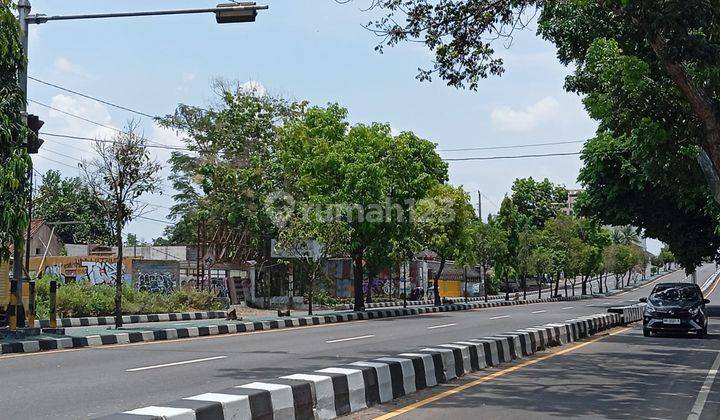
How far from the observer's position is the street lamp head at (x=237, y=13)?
1380 centimetres

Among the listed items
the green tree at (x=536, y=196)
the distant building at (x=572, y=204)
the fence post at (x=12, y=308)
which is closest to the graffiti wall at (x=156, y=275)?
the distant building at (x=572, y=204)

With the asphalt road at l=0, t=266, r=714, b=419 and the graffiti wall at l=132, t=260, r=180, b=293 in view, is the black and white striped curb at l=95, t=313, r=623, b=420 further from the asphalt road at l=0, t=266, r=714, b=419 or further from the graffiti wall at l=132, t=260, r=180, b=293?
the graffiti wall at l=132, t=260, r=180, b=293

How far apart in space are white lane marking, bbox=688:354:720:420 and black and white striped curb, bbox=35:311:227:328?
62.0ft

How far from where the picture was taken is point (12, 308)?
16.9 meters

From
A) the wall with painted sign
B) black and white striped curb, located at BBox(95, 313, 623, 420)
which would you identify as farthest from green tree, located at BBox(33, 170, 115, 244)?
black and white striped curb, located at BBox(95, 313, 623, 420)

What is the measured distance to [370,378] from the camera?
916cm

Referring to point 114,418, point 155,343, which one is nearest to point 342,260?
point 155,343

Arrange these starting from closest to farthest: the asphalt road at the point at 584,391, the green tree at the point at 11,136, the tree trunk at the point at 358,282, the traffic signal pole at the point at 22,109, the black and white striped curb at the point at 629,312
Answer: the asphalt road at the point at 584,391 → the green tree at the point at 11,136 → the traffic signal pole at the point at 22,109 → the black and white striped curb at the point at 629,312 → the tree trunk at the point at 358,282

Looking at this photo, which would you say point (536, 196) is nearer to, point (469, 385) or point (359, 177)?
point (359, 177)

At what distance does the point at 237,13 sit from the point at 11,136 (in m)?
4.72

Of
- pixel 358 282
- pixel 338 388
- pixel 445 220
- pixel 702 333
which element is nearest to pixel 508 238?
pixel 445 220

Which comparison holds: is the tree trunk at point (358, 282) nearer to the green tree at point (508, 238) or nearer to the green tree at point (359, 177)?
the green tree at point (359, 177)

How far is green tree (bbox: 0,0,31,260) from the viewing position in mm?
13094

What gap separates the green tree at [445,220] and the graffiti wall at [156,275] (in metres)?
13.2
